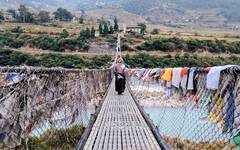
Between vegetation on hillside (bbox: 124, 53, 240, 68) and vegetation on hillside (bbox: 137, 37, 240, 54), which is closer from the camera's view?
vegetation on hillside (bbox: 124, 53, 240, 68)

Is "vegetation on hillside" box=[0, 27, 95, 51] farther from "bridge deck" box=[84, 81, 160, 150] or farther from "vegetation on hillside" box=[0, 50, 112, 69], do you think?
"bridge deck" box=[84, 81, 160, 150]

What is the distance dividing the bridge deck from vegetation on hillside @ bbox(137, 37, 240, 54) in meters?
37.7

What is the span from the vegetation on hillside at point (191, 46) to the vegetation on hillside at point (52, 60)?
25.6ft

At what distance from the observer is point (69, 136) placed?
6.81m

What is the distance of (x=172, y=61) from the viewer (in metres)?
38.1

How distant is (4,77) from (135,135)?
1959 millimetres

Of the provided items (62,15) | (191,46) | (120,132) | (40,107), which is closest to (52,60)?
(191,46)

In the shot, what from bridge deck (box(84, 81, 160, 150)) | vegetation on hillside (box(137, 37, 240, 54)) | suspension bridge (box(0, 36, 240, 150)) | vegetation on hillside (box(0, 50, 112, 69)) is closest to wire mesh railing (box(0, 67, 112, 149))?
suspension bridge (box(0, 36, 240, 150))

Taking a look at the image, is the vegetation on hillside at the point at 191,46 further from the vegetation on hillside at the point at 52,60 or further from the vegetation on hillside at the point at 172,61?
the vegetation on hillside at the point at 52,60

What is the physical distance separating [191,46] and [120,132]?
41.2m

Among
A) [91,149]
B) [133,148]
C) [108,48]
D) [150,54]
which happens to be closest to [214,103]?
[133,148]

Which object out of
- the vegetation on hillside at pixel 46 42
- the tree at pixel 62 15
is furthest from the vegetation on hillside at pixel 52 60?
the tree at pixel 62 15

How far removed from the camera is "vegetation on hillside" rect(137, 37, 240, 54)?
147 ft

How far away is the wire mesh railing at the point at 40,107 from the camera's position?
3.54 meters
